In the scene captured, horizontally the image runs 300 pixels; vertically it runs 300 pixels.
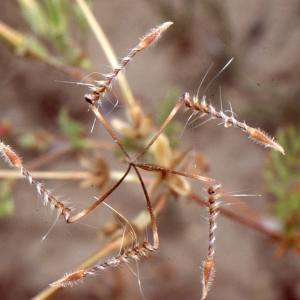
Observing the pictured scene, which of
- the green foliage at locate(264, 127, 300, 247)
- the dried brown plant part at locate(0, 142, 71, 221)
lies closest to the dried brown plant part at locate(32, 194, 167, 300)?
the dried brown plant part at locate(0, 142, 71, 221)

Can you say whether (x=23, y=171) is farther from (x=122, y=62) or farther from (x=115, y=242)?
(x=115, y=242)

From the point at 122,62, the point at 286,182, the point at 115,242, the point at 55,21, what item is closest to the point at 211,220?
the point at 122,62

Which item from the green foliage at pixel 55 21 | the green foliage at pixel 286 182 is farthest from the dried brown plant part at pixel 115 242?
the green foliage at pixel 55 21

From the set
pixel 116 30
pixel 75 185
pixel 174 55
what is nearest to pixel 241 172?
pixel 174 55

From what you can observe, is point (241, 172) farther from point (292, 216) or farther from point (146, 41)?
point (146, 41)

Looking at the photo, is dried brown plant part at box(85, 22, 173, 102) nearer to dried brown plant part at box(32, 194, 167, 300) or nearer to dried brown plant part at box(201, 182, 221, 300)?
dried brown plant part at box(201, 182, 221, 300)

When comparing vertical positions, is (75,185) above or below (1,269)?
above

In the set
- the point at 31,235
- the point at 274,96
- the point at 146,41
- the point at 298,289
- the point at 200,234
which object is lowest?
the point at 298,289
